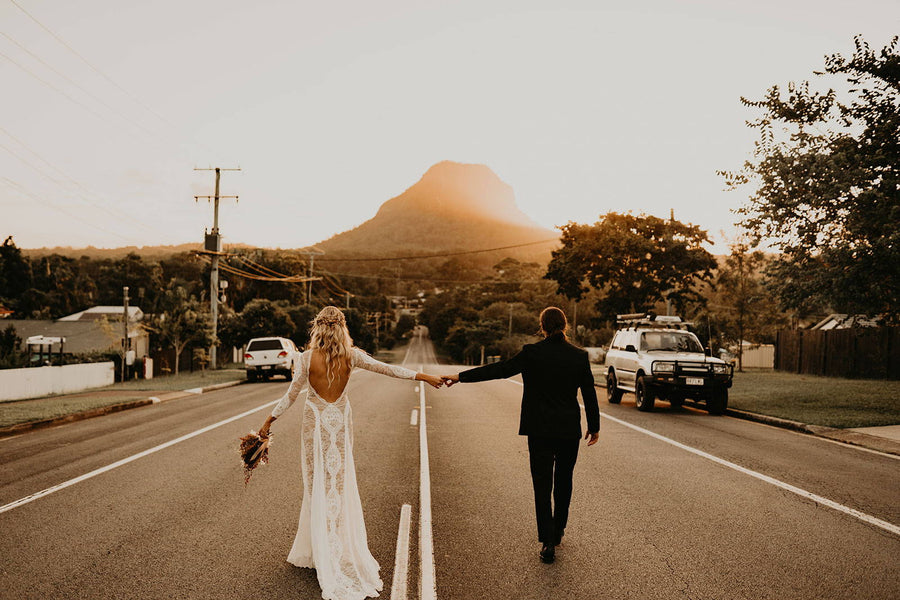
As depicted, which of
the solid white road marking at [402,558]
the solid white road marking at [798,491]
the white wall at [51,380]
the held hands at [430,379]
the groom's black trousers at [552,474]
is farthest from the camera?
the white wall at [51,380]

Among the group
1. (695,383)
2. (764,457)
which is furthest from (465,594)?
(695,383)

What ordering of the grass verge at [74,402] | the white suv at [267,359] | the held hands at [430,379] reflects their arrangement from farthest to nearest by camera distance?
the white suv at [267,359] → the grass verge at [74,402] → the held hands at [430,379]

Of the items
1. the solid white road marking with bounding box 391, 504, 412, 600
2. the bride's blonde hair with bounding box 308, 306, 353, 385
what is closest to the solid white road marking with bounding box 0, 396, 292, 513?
the solid white road marking with bounding box 391, 504, 412, 600

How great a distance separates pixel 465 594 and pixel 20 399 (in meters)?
20.0

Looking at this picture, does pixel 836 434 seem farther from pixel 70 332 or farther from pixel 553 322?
pixel 70 332

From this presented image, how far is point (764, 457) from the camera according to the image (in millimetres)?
10500

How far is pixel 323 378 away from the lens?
5352 mm

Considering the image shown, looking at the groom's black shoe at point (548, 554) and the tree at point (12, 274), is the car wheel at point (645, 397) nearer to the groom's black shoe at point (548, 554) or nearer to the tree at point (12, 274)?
the groom's black shoe at point (548, 554)

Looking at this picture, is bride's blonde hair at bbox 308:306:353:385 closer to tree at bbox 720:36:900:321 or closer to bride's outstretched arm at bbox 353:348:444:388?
bride's outstretched arm at bbox 353:348:444:388

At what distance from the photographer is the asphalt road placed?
A: 5.01 meters

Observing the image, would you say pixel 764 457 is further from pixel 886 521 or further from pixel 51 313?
pixel 51 313

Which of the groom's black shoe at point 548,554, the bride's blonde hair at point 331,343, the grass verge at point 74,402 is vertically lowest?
the grass verge at point 74,402

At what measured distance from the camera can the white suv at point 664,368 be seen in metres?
16.9

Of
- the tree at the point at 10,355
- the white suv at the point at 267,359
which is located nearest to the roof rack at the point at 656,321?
the white suv at the point at 267,359
